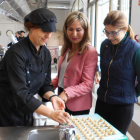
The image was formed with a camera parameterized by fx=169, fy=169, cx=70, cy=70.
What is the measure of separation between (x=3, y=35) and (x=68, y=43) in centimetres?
999

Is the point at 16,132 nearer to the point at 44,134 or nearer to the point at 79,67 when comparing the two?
the point at 44,134

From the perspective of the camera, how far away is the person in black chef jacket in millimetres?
949

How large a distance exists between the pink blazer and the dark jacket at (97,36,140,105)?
0.12 meters

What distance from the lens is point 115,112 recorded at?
1309 mm

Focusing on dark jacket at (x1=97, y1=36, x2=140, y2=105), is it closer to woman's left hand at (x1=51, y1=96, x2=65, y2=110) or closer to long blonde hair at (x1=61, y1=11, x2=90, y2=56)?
long blonde hair at (x1=61, y1=11, x2=90, y2=56)

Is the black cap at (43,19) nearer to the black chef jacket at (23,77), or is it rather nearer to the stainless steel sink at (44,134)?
the black chef jacket at (23,77)

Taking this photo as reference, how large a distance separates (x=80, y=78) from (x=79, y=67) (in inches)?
3.7

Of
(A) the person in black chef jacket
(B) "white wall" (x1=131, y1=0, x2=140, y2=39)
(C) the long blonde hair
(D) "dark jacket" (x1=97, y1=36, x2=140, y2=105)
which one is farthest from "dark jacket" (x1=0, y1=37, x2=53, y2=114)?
(B) "white wall" (x1=131, y1=0, x2=140, y2=39)

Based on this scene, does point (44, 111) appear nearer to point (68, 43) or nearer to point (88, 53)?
point (88, 53)

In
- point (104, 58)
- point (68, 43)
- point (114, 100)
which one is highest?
point (68, 43)

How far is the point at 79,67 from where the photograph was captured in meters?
1.34

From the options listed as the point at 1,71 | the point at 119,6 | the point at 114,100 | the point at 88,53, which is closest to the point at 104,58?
the point at 88,53

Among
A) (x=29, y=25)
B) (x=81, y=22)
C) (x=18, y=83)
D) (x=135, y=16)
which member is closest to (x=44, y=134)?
(x=18, y=83)

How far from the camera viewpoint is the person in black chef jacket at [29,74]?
95cm
